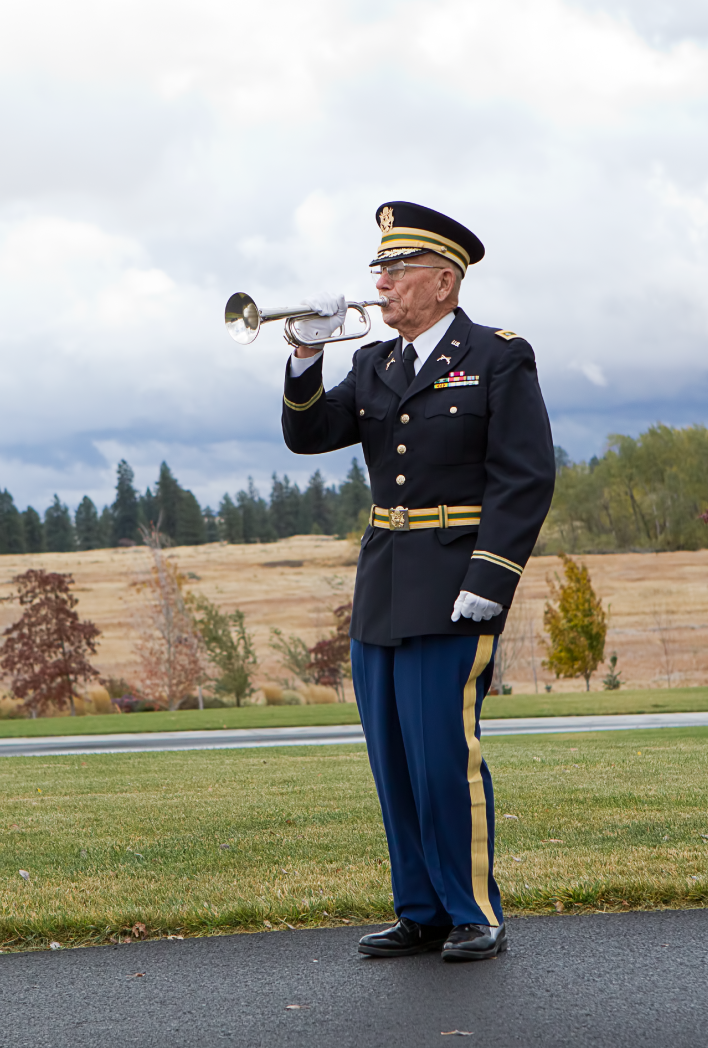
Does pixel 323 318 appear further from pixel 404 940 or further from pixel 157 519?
pixel 157 519

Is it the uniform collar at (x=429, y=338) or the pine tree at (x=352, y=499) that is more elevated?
the pine tree at (x=352, y=499)

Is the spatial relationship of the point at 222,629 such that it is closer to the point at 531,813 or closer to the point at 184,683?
the point at 184,683

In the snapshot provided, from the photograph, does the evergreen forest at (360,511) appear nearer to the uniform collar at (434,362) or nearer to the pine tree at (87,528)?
the pine tree at (87,528)

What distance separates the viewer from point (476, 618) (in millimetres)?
3578

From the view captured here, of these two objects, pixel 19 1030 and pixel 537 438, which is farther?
pixel 537 438

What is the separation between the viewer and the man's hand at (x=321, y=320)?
3.83 metres

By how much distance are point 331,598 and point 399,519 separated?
5182 cm

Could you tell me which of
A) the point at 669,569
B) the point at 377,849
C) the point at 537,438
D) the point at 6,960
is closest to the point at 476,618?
the point at 537,438

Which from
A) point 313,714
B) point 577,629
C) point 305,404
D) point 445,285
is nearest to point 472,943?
point 305,404

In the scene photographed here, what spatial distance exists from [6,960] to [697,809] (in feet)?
14.1

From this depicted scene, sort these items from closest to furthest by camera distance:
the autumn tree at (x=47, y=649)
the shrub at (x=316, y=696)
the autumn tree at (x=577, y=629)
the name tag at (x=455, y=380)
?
the name tag at (x=455, y=380)
the autumn tree at (x=47, y=649)
the shrub at (x=316, y=696)
the autumn tree at (x=577, y=629)

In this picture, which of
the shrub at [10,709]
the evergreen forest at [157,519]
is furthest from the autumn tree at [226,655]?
the evergreen forest at [157,519]

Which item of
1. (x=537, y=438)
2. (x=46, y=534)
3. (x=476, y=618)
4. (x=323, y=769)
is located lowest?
(x=323, y=769)

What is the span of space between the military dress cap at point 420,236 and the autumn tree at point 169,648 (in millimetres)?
27582
